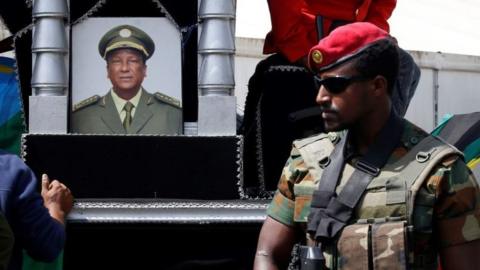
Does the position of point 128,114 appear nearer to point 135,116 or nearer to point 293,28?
point 135,116

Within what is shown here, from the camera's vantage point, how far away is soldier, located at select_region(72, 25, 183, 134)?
12.8 ft

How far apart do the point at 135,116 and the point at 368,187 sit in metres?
1.47

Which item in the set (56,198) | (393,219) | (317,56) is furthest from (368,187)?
(56,198)

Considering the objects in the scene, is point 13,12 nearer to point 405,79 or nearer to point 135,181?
point 135,181

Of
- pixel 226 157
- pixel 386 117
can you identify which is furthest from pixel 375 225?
pixel 226 157

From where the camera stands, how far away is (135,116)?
389cm

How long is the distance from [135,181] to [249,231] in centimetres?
→ 45

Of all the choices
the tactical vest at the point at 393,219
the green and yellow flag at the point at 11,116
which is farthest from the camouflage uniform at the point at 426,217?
the green and yellow flag at the point at 11,116

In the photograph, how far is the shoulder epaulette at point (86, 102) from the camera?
12.8 ft

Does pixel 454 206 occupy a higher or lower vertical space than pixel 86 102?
lower

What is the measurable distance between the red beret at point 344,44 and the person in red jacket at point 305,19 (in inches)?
57.7

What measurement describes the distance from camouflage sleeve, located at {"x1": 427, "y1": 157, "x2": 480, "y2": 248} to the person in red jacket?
1.66 metres

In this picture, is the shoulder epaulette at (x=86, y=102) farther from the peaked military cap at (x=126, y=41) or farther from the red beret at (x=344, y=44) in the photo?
the red beret at (x=344, y=44)

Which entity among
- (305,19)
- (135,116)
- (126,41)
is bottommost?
(135,116)
